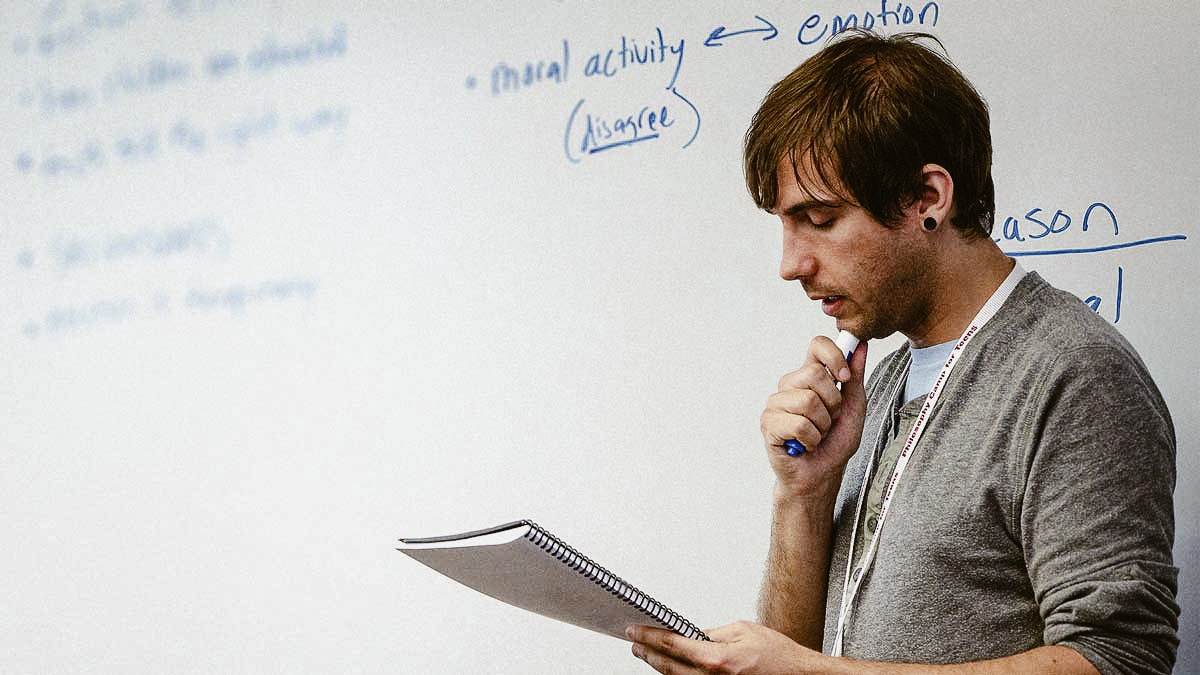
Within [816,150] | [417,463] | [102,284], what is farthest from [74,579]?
[816,150]

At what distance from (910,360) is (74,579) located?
134 cm

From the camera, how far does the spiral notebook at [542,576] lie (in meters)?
0.86

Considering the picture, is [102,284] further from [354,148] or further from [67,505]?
[354,148]

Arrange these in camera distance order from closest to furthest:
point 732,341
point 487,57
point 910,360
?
point 910,360 < point 732,341 < point 487,57

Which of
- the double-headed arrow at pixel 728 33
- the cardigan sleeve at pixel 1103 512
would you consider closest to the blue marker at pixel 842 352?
the cardigan sleeve at pixel 1103 512

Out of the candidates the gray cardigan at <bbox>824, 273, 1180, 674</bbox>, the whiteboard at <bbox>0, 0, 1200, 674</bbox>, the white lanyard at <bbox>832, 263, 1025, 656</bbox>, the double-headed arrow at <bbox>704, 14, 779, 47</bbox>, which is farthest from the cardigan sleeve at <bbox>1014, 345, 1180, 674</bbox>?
the double-headed arrow at <bbox>704, 14, 779, 47</bbox>

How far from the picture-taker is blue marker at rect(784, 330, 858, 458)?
3.50 feet

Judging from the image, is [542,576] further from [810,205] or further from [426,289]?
[426,289]

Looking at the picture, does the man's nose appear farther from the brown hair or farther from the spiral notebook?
the spiral notebook

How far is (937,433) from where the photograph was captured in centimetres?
96

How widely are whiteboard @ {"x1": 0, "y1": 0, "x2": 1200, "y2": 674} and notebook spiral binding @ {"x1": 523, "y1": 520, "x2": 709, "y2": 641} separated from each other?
51 cm

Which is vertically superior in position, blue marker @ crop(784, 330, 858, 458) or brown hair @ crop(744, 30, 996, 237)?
brown hair @ crop(744, 30, 996, 237)

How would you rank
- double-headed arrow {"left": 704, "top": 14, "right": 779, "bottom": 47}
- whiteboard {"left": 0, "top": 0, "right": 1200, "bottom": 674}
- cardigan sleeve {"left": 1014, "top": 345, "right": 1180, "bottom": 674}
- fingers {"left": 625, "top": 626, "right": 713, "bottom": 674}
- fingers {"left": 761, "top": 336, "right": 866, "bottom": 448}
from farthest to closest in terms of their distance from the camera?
double-headed arrow {"left": 704, "top": 14, "right": 779, "bottom": 47} < whiteboard {"left": 0, "top": 0, "right": 1200, "bottom": 674} < fingers {"left": 761, "top": 336, "right": 866, "bottom": 448} < fingers {"left": 625, "top": 626, "right": 713, "bottom": 674} < cardigan sleeve {"left": 1014, "top": 345, "right": 1180, "bottom": 674}

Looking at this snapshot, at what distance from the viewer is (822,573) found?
3.63 ft
